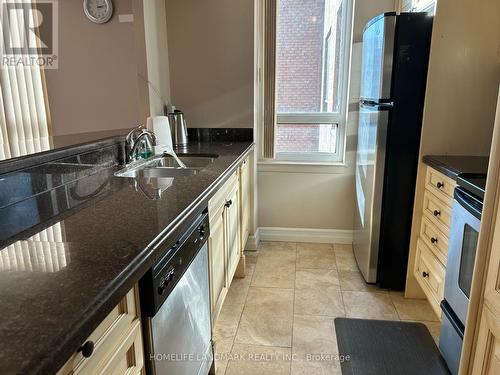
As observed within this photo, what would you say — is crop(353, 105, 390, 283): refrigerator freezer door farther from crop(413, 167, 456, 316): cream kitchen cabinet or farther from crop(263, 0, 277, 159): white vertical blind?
crop(263, 0, 277, 159): white vertical blind

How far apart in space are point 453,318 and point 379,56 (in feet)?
5.04

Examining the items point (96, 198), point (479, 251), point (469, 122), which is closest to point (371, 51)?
point (469, 122)

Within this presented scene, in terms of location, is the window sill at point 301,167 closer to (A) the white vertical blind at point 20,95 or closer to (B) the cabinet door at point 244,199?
(B) the cabinet door at point 244,199

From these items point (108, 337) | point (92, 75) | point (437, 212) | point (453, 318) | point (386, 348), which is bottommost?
point (386, 348)

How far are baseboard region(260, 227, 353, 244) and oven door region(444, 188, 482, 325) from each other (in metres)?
1.51

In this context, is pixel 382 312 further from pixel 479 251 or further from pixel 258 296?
pixel 479 251

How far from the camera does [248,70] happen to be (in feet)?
9.20

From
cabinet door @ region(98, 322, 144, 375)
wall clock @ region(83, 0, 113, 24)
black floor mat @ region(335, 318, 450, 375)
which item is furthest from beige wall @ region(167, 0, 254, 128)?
cabinet door @ region(98, 322, 144, 375)

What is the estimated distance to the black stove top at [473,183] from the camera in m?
1.46

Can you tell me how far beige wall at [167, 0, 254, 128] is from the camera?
8.91 ft

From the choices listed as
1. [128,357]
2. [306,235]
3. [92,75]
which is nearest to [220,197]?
[128,357]

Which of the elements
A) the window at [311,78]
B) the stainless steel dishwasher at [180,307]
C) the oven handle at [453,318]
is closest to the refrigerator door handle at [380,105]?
the window at [311,78]

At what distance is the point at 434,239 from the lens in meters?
2.02

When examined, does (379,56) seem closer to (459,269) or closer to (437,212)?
(437,212)
